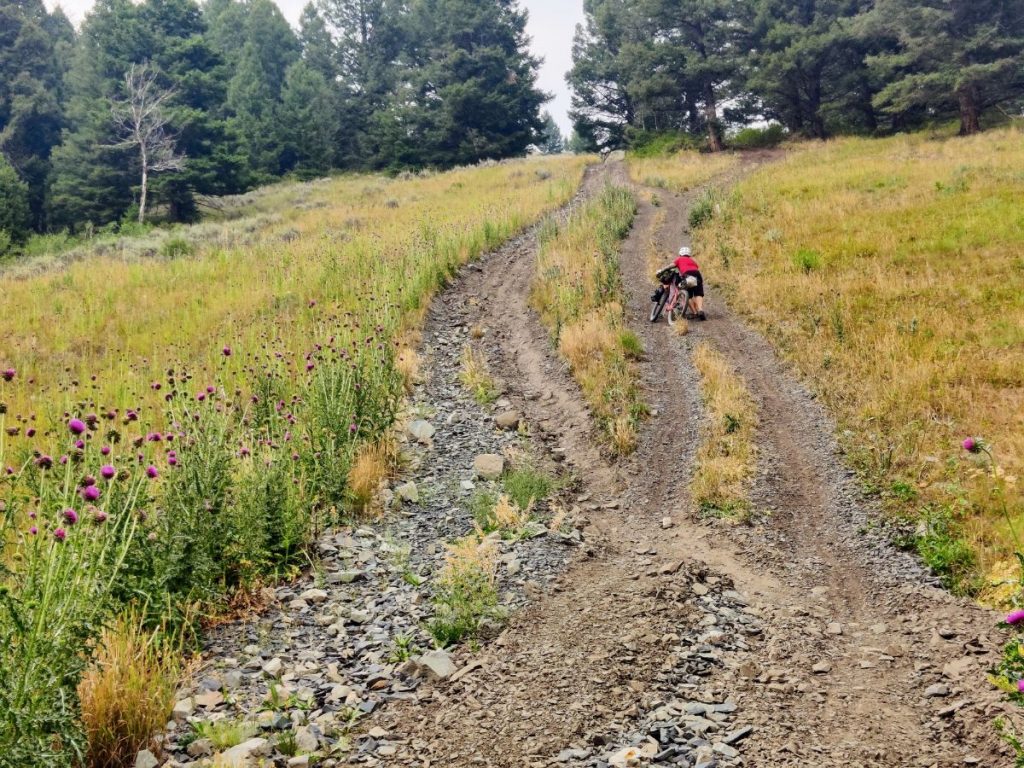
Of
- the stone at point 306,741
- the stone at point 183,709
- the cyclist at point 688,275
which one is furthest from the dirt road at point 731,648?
the cyclist at point 688,275

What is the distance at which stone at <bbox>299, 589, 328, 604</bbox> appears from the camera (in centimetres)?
539

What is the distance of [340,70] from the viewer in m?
58.2

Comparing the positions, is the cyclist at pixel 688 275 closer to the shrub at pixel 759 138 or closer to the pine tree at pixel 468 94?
the shrub at pixel 759 138

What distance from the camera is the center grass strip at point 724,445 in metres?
7.32

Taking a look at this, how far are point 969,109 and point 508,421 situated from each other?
3278 cm

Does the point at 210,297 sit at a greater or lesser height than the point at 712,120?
lesser

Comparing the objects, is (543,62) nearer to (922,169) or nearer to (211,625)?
(922,169)

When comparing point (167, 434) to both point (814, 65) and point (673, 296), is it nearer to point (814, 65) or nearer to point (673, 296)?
point (673, 296)

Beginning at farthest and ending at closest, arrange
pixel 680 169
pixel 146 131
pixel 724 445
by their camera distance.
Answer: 1. pixel 680 169
2. pixel 146 131
3. pixel 724 445

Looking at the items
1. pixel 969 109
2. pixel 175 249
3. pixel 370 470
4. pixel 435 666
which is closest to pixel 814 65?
pixel 969 109

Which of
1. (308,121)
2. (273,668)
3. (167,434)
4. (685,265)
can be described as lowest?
(273,668)

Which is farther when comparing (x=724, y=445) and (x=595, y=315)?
(x=595, y=315)

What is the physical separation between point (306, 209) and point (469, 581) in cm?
2986

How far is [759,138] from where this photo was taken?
136 ft
